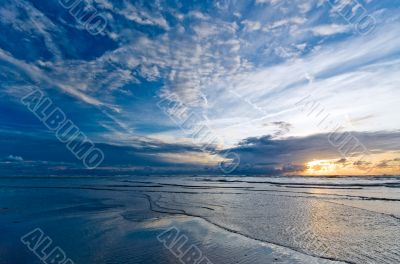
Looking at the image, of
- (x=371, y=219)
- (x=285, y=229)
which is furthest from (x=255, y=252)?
(x=371, y=219)

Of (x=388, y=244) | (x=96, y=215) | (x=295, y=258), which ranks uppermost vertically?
(x=388, y=244)

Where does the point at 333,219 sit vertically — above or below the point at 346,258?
above

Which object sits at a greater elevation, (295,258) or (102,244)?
(295,258)

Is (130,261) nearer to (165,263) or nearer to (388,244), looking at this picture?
(165,263)

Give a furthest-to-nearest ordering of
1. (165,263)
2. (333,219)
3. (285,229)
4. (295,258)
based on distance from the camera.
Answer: (333,219), (285,229), (295,258), (165,263)

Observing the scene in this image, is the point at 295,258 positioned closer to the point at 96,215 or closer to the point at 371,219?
the point at 371,219

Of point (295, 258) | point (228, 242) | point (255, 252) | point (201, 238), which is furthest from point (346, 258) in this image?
point (201, 238)

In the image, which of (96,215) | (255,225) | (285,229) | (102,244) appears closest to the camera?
(102,244)

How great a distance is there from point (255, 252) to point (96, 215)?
1369 cm

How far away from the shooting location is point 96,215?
1991 centimetres

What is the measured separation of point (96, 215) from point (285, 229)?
543 inches

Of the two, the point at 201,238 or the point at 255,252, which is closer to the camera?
the point at 255,252

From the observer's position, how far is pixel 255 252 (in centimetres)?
1095

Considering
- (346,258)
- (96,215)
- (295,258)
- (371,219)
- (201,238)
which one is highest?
(371,219)
